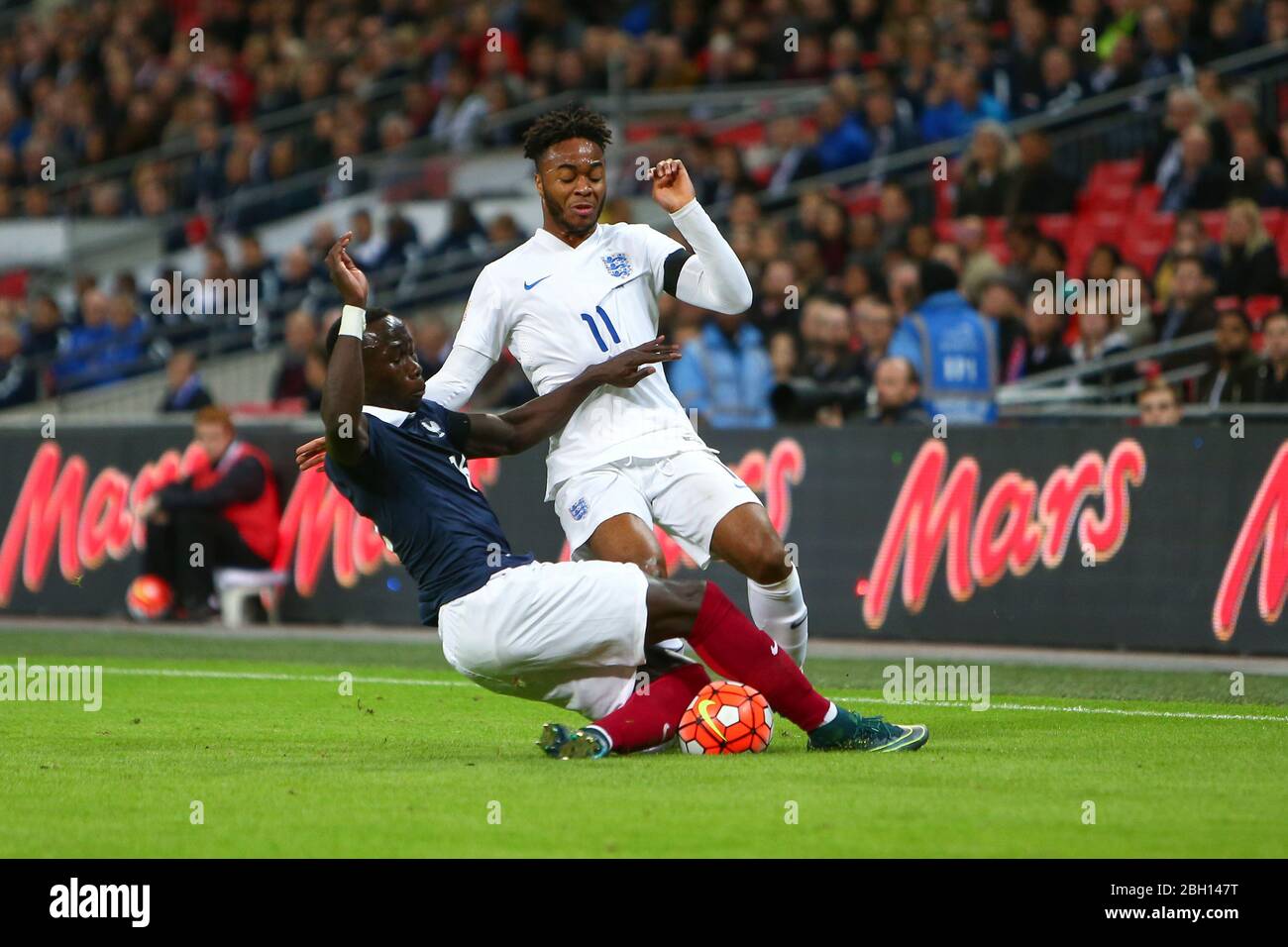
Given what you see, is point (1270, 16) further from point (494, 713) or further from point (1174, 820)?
point (1174, 820)

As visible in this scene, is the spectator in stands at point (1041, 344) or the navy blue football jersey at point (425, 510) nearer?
the navy blue football jersey at point (425, 510)

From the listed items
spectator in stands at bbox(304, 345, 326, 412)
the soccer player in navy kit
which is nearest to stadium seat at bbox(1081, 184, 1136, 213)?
spectator in stands at bbox(304, 345, 326, 412)

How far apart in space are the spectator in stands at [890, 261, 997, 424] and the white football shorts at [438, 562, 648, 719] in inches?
259

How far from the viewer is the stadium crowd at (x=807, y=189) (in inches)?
580

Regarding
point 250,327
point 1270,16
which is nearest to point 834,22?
point 1270,16

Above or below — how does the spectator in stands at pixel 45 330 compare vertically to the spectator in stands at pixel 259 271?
below

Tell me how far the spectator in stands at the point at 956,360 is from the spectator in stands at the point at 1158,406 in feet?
3.39

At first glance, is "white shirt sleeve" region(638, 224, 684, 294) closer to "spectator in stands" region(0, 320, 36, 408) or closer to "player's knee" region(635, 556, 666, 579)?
"player's knee" region(635, 556, 666, 579)

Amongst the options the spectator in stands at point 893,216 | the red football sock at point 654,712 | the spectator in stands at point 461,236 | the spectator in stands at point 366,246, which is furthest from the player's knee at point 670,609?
the spectator in stands at point 366,246

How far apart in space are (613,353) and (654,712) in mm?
1638

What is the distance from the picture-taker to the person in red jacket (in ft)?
53.2

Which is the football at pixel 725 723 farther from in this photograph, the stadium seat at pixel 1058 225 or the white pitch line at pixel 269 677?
the stadium seat at pixel 1058 225

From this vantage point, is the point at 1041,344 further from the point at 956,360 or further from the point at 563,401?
the point at 563,401

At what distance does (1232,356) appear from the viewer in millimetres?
13297
